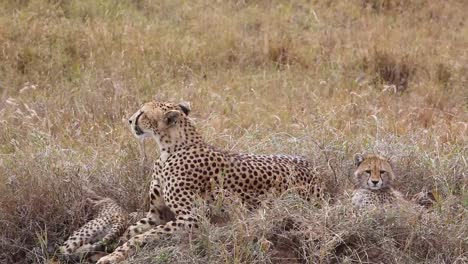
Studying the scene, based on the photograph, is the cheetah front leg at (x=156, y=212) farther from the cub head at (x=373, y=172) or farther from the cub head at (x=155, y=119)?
the cub head at (x=373, y=172)

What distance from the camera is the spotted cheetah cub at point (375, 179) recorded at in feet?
13.9

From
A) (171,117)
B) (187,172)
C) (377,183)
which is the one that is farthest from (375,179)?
(171,117)

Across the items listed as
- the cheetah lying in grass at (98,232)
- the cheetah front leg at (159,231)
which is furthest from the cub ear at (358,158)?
the cheetah lying in grass at (98,232)

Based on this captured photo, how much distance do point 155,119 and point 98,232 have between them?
0.59 metres

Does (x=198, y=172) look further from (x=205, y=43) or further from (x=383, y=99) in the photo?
(x=205, y=43)

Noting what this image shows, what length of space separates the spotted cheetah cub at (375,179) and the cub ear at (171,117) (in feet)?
3.10

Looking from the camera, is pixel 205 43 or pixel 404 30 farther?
pixel 404 30

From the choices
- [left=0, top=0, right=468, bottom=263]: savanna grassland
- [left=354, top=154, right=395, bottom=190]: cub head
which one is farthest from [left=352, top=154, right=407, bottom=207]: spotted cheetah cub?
[left=0, top=0, right=468, bottom=263]: savanna grassland

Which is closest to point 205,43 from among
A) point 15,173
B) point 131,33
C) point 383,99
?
point 131,33

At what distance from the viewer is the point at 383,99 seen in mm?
6668

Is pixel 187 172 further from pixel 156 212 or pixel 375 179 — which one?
pixel 375 179

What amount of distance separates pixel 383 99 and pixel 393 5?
2.54 m

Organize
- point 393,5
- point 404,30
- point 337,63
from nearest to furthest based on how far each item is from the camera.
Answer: point 337,63 → point 404,30 → point 393,5

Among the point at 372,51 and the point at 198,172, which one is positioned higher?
the point at 198,172
